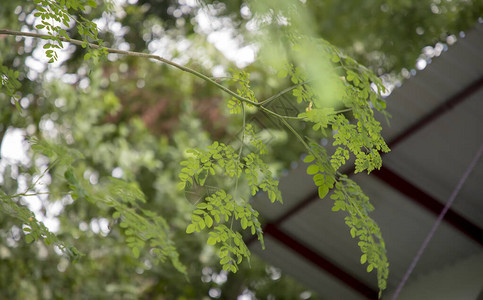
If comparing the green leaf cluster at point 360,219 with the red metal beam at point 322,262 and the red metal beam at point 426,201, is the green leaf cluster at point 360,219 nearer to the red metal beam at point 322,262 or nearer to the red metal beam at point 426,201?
the red metal beam at point 426,201

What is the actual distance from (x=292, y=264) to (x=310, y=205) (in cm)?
56

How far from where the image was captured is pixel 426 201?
2979mm

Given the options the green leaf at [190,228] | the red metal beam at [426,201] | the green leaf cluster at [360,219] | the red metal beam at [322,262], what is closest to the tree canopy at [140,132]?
the red metal beam at [322,262]

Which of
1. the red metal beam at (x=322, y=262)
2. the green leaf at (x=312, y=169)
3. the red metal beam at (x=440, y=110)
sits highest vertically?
the red metal beam at (x=440, y=110)

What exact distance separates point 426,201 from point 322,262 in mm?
801

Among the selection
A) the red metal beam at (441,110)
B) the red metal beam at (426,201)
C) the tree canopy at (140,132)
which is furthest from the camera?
the tree canopy at (140,132)

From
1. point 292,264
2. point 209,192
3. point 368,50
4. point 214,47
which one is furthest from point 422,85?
point 214,47

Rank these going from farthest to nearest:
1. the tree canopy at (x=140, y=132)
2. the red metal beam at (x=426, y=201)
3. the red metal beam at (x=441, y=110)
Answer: the tree canopy at (x=140, y=132)
the red metal beam at (x=426, y=201)
the red metal beam at (x=441, y=110)

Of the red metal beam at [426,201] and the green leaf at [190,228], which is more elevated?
the red metal beam at [426,201]

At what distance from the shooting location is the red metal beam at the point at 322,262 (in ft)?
11.1

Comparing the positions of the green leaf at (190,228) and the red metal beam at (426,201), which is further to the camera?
the red metal beam at (426,201)

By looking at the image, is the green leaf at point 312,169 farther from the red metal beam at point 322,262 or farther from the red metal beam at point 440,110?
the red metal beam at point 322,262

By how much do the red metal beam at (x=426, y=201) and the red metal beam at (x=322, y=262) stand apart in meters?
0.73

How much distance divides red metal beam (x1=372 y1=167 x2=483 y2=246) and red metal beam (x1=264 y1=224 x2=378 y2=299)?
73cm
